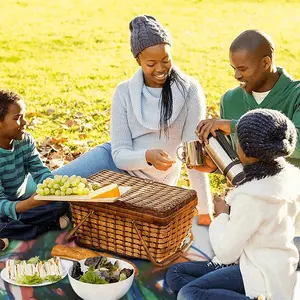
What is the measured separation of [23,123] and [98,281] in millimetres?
1074

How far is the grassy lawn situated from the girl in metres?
2.75

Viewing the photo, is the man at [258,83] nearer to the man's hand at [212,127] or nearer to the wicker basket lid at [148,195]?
the man's hand at [212,127]

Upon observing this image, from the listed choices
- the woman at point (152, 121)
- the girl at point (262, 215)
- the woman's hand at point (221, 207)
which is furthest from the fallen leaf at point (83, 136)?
the girl at point (262, 215)

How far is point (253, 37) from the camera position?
314 centimetres

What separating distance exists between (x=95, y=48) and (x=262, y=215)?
6666 millimetres

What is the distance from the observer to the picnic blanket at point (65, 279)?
2.86 meters

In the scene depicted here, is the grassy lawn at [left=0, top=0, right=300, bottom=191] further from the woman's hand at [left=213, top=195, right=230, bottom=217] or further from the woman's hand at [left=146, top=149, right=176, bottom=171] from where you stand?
the woman's hand at [left=213, top=195, right=230, bottom=217]

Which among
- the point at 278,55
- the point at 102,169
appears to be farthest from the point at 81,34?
the point at 102,169

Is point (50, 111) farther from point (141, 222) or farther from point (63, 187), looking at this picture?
point (141, 222)

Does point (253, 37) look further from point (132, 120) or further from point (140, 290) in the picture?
point (140, 290)

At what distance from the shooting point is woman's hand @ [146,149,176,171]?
10.7ft

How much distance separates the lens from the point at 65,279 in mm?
2975

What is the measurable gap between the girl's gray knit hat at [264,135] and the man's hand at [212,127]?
2.33ft

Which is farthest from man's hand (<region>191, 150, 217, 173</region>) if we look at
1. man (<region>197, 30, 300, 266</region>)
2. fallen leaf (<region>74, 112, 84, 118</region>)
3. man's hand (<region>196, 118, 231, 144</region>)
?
fallen leaf (<region>74, 112, 84, 118</region>)
